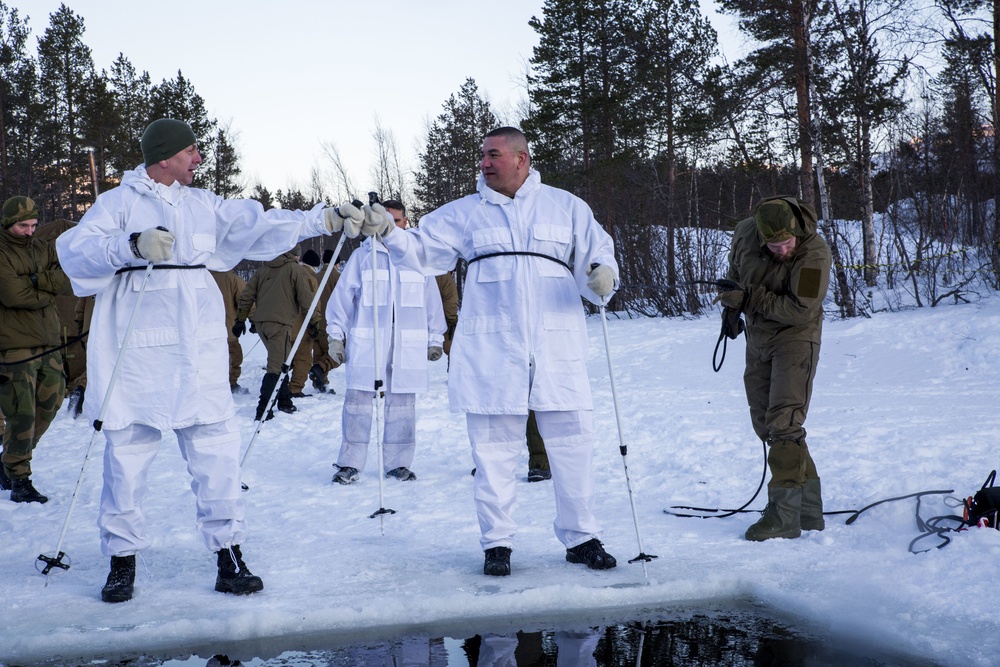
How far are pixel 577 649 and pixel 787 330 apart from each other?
2.16 m

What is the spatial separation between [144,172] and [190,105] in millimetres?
33988

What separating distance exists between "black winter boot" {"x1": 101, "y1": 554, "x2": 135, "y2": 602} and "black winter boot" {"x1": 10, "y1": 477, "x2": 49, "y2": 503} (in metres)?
2.41

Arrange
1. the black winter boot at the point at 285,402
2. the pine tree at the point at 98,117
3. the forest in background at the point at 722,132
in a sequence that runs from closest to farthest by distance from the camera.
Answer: the black winter boot at the point at 285,402, the forest in background at the point at 722,132, the pine tree at the point at 98,117

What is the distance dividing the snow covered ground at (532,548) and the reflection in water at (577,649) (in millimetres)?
119

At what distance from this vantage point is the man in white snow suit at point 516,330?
13.5ft

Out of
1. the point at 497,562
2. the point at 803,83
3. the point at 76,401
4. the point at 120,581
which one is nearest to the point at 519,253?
the point at 497,562

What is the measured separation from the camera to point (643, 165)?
2306 centimetres

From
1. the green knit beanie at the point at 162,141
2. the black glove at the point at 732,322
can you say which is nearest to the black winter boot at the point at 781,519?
the black glove at the point at 732,322

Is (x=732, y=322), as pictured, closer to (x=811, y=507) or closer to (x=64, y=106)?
(x=811, y=507)

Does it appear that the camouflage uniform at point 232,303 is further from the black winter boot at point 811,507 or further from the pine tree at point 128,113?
the pine tree at point 128,113

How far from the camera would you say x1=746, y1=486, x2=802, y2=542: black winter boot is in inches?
176

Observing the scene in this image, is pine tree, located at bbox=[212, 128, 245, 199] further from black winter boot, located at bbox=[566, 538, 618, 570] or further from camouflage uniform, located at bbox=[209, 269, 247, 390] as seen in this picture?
black winter boot, located at bbox=[566, 538, 618, 570]

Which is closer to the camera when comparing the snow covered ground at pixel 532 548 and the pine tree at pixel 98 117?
the snow covered ground at pixel 532 548

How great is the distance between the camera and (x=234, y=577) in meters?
3.83
